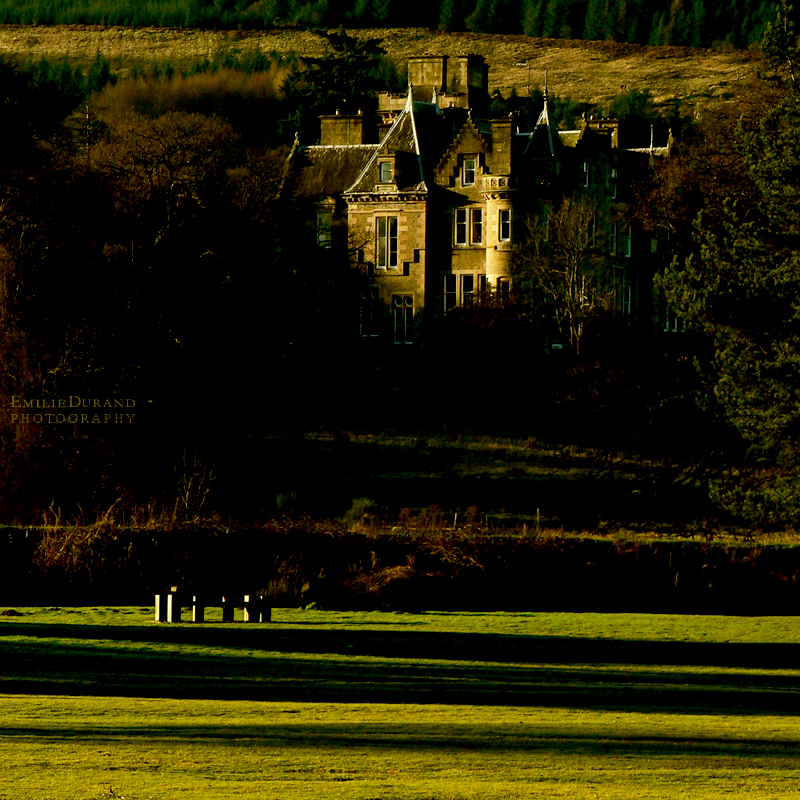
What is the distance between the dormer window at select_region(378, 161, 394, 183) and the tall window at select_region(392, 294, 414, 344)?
4951mm

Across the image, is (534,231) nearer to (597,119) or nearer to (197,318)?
(597,119)

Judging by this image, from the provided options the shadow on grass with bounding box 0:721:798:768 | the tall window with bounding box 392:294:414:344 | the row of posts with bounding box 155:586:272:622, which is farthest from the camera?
the tall window with bounding box 392:294:414:344

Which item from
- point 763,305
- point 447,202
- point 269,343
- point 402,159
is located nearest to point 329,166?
point 402,159

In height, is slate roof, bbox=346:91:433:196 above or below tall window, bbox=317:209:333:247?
above

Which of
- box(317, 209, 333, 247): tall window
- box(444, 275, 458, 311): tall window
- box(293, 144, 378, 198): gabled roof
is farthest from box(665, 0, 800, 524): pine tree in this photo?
box(293, 144, 378, 198): gabled roof

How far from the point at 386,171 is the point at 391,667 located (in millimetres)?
54276

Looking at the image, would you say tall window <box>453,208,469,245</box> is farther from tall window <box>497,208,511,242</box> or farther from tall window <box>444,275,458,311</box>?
tall window <box>497,208,511,242</box>

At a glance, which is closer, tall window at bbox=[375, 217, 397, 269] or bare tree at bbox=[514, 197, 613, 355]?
bare tree at bbox=[514, 197, 613, 355]

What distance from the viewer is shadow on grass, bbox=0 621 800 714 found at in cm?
1797

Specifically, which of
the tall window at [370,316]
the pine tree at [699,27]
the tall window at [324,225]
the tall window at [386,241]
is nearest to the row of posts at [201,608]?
the tall window at [370,316]

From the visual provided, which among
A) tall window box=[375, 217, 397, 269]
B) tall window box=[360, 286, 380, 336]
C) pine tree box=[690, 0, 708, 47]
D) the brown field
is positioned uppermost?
pine tree box=[690, 0, 708, 47]

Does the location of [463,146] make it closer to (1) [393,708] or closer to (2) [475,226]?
(2) [475,226]

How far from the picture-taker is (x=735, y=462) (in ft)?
163

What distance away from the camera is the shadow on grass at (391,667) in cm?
1797
